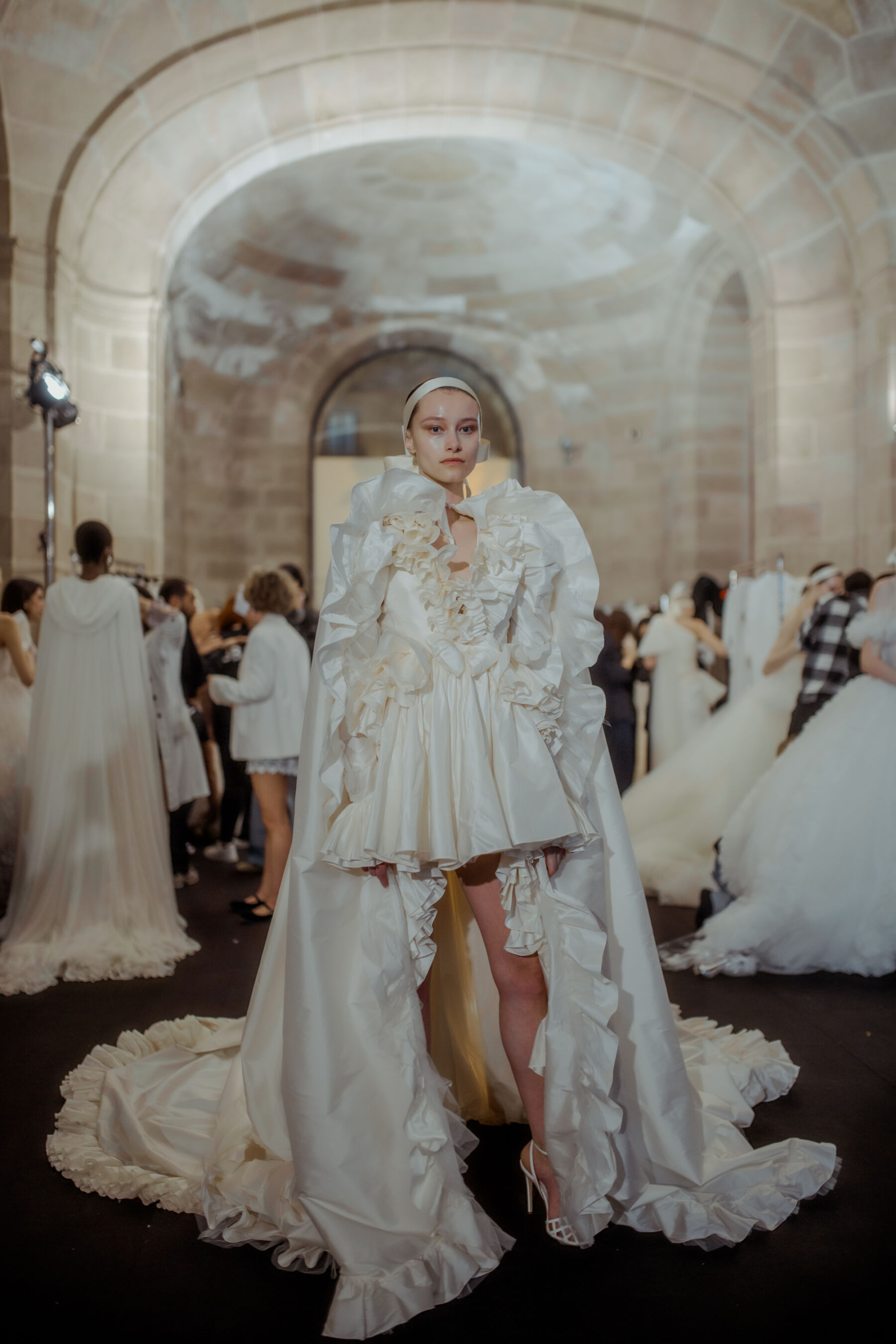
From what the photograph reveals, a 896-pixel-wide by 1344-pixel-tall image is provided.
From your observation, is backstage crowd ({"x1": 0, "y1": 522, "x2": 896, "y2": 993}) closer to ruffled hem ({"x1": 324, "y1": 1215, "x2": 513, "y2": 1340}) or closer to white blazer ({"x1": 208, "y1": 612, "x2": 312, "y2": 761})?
white blazer ({"x1": 208, "y1": 612, "x2": 312, "y2": 761})

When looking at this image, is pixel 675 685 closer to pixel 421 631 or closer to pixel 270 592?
pixel 270 592

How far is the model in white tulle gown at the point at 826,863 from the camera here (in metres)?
3.72

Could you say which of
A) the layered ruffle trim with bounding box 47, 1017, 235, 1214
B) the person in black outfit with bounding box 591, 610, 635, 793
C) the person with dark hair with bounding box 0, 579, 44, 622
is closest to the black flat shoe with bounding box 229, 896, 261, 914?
the layered ruffle trim with bounding box 47, 1017, 235, 1214

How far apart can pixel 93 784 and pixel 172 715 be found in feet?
3.26

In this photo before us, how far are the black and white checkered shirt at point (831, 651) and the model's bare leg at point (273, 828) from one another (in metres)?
2.63

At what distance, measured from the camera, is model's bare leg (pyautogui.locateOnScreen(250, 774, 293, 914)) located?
15.0 feet

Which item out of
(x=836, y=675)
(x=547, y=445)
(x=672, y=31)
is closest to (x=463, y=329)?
(x=547, y=445)

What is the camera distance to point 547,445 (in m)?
12.0

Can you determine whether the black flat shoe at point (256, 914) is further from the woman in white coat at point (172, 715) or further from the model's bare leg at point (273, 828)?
the woman in white coat at point (172, 715)

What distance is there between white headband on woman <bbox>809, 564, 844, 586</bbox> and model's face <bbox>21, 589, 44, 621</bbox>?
4.33m

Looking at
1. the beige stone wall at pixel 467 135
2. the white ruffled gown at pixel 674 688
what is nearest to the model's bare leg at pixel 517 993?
the beige stone wall at pixel 467 135

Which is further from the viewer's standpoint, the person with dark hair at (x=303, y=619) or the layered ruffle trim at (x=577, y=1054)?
the person with dark hair at (x=303, y=619)

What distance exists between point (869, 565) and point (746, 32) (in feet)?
12.4

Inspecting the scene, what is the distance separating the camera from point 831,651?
15.7 feet
